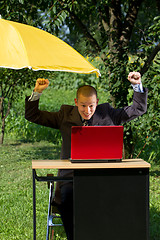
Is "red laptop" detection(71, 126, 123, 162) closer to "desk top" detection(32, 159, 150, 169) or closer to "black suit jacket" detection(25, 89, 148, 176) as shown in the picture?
"desk top" detection(32, 159, 150, 169)

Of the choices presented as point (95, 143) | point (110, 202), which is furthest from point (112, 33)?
point (110, 202)

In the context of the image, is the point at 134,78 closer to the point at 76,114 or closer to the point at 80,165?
the point at 76,114

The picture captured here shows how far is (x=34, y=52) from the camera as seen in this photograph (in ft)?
12.3

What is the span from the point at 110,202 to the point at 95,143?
45 centimetres

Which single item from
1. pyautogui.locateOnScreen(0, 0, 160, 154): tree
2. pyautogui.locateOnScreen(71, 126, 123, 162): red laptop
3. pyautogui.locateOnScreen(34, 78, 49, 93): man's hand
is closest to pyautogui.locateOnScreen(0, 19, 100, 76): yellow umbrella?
pyautogui.locateOnScreen(34, 78, 49, 93): man's hand

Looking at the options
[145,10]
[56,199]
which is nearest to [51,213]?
[56,199]

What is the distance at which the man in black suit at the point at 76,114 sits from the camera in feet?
11.8

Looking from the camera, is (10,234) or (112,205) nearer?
(112,205)

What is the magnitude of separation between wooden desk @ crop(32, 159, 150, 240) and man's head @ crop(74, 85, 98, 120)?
60 centimetres

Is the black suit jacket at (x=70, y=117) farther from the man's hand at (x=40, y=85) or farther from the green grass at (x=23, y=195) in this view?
the green grass at (x=23, y=195)

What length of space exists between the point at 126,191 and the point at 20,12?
12.7ft

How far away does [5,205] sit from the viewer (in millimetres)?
5492

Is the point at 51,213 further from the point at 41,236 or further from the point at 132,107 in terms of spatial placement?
the point at 132,107

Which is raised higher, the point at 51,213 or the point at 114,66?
the point at 114,66
